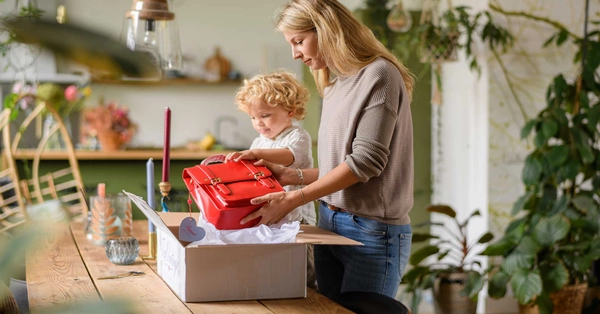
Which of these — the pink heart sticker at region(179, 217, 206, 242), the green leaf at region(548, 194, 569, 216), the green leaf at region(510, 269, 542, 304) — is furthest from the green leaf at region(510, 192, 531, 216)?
the pink heart sticker at region(179, 217, 206, 242)

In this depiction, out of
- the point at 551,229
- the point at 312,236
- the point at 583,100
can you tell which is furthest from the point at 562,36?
the point at 312,236

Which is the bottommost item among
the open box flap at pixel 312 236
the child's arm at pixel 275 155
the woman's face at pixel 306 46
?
the open box flap at pixel 312 236

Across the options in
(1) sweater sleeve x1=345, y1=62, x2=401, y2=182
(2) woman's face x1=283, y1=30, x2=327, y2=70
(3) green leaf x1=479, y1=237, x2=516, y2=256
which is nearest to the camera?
(1) sweater sleeve x1=345, y1=62, x2=401, y2=182

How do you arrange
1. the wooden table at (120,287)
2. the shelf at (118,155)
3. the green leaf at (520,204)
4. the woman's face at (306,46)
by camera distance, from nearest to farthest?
the wooden table at (120,287) → the woman's face at (306,46) → the green leaf at (520,204) → the shelf at (118,155)

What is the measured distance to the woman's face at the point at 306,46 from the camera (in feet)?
5.44

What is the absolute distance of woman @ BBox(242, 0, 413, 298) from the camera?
1.57m

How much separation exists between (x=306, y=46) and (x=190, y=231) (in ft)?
1.88

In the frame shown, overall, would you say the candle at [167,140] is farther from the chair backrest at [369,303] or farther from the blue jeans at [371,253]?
the chair backrest at [369,303]

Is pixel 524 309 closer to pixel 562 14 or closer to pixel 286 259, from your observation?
pixel 562 14

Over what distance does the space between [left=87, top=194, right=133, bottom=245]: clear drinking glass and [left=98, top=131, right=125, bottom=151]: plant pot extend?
2.99 meters

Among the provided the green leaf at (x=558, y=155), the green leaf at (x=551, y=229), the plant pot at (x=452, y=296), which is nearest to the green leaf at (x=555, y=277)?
the green leaf at (x=551, y=229)

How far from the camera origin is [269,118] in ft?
6.31

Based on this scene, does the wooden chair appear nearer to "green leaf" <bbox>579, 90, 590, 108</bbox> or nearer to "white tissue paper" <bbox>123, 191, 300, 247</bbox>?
"white tissue paper" <bbox>123, 191, 300, 247</bbox>

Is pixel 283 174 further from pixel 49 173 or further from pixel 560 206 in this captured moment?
pixel 560 206
